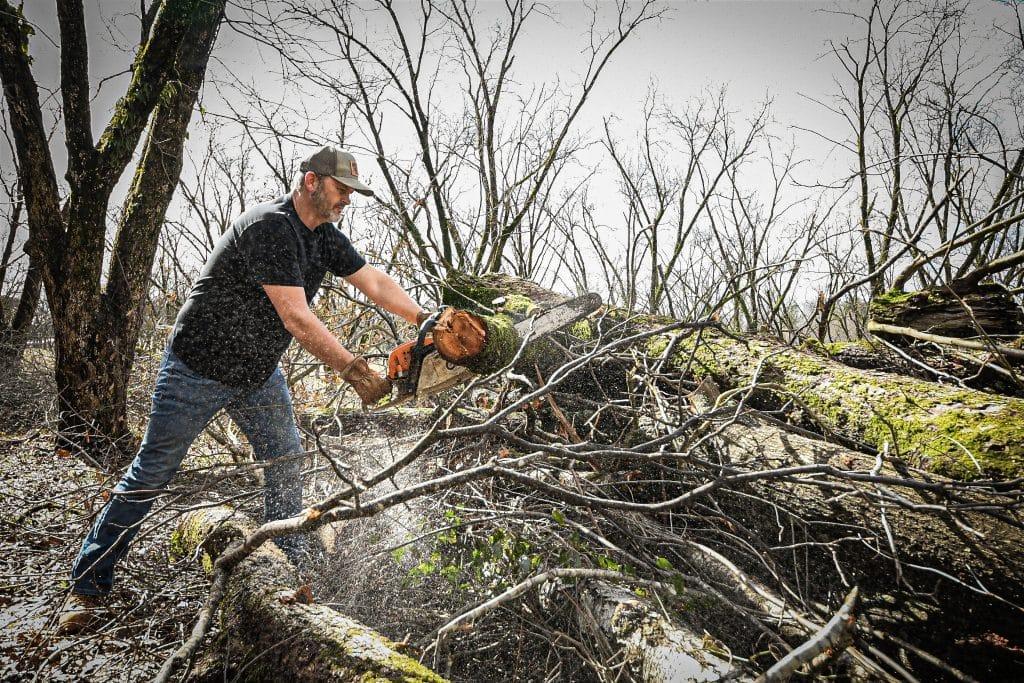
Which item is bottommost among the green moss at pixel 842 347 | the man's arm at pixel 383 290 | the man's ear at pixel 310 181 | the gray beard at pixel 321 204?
the green moss at pixel 842 347

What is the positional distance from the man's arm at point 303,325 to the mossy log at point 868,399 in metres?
1.40

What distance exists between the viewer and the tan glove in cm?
198

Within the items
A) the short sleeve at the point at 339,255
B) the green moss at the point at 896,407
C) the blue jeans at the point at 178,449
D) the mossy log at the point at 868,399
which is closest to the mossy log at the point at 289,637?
the blue jeans at the point at 178,449

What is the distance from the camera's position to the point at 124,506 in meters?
1.95

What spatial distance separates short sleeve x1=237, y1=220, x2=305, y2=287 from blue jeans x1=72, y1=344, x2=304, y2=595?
556 mm

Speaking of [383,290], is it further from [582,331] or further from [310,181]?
[582,331]

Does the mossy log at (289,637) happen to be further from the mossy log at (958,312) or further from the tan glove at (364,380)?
the mossy log at (958,312)

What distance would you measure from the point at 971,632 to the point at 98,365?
5489 millimetres

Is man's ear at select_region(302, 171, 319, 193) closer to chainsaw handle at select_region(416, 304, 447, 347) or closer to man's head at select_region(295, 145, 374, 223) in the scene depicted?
man's head at select_region(295, 145, 374, 223)

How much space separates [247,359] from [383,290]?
761mm

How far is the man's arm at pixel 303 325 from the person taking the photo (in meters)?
1.95

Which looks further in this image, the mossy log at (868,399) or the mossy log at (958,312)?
the mossy log at (958,312)

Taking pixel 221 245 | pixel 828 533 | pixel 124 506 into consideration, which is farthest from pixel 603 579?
pixel 221 245

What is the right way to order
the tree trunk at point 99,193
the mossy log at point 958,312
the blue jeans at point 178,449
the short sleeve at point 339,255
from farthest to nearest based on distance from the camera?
the tree trunk at point 99,193 → the mossy log at point 958,312 → the short sleeve at point 339,255 → the blue jeans at point 178,449
